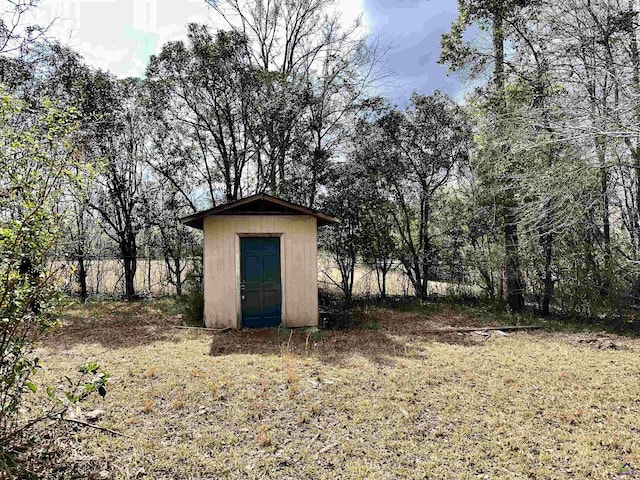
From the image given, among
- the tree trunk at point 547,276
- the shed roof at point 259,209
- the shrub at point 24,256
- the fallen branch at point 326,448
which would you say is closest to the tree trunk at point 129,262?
the shed roof at point 259,209

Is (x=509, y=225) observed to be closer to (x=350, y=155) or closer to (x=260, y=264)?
(x=350, y=155)

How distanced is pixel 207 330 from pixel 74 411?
394 centimetres

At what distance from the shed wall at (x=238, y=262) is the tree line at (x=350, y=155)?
290cm

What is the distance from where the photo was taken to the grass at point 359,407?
9.87 feet

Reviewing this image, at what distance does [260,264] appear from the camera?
792cm

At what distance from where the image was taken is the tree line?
8445mm

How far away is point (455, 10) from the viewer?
9.38m

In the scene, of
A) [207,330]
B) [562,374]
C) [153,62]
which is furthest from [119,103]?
[562,374]

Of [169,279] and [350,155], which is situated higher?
[350,155]

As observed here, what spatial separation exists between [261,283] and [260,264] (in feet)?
1.27

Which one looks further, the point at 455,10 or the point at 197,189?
the point at 197,189

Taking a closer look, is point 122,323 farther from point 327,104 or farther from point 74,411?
point 327,104

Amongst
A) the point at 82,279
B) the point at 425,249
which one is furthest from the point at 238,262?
the point at 82,279

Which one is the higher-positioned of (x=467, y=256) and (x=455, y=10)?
(x=455, y=10)
